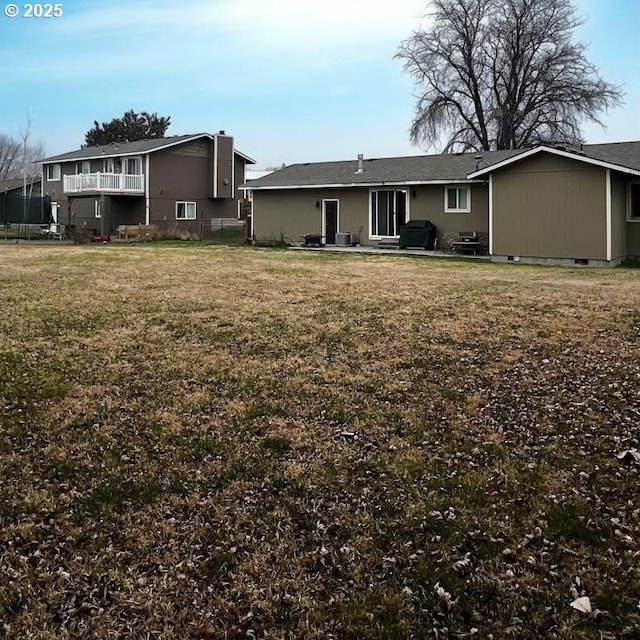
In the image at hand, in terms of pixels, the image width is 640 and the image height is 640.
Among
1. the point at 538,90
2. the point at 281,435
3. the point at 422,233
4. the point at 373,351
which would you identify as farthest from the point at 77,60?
the point at 538,90

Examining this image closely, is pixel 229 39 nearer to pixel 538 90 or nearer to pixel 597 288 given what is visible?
pixel 597 288

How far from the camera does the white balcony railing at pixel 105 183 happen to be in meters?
32.6

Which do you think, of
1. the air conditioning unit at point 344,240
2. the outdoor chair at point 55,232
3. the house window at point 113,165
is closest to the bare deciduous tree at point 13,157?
the house window at point 113,165

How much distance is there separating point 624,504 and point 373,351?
335cm

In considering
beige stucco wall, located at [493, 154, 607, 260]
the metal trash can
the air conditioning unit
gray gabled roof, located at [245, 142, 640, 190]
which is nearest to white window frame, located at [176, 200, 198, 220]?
gray gabled roof, located at [245, 142, 640, 190]

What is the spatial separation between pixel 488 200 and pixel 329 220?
625cm

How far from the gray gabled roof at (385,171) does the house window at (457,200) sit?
0.50 metres

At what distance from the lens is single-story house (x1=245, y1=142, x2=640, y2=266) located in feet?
55.8

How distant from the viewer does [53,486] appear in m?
4.18

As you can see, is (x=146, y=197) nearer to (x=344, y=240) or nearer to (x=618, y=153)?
(x=344, y=240)

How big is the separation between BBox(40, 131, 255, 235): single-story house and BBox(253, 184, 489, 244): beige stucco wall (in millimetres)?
8115

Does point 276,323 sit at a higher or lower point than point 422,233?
lower

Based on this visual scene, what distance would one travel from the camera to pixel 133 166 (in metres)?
34.6

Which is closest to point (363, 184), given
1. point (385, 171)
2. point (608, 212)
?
point (385, 171)
